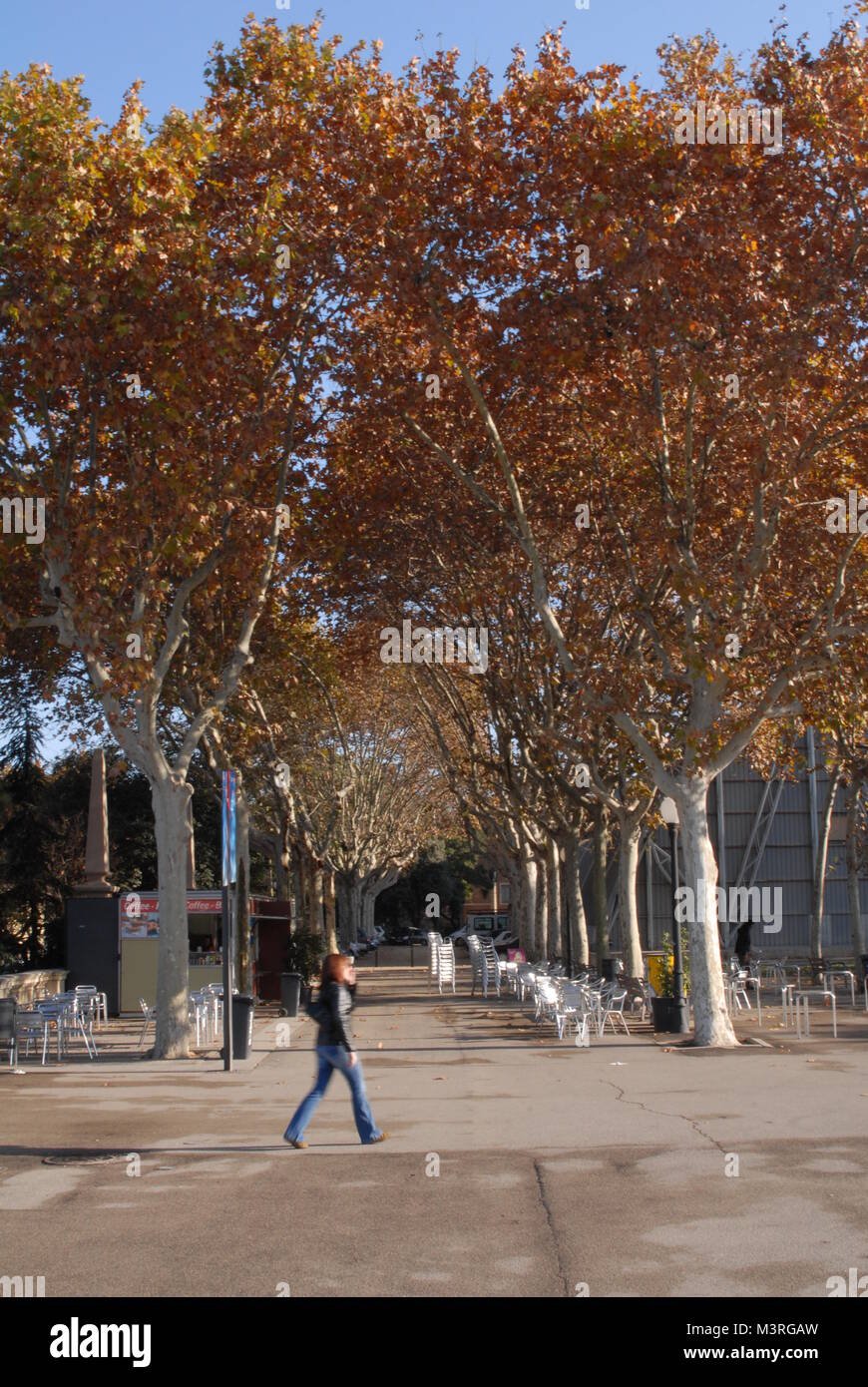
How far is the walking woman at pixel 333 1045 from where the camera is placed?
1060cm

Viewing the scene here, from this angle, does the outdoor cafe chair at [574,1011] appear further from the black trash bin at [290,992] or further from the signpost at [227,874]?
the black trash bin at [290,992]

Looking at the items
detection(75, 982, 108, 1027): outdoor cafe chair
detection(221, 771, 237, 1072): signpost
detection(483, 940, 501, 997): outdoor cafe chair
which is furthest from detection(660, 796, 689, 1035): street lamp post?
detection(483, 940, 501, 997): outdoor cafe chair

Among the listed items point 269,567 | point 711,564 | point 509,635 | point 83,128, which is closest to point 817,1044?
point 711,564

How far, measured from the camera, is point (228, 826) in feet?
58.7

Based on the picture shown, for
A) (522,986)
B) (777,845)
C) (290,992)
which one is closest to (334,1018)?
(290,992)

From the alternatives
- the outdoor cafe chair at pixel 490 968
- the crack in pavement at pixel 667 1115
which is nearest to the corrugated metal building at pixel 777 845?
the outdoor cafe chair at pixel 490 968

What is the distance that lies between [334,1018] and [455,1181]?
167 cm

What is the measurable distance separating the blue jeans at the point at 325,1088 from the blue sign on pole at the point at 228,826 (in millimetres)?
6831

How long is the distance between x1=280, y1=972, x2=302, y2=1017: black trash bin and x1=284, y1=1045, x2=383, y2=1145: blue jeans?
1545 cm

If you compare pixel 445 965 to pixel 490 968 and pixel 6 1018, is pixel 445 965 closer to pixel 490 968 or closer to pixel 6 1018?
pixel 490 968

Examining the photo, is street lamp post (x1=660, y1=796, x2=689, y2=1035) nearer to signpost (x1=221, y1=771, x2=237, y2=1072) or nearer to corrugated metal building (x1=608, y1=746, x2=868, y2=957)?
signpost (x1=221, y1=771, x2=237, y2=1072)

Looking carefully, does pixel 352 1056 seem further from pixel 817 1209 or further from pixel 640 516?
pixel 640 516

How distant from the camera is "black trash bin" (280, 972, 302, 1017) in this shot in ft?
86.3

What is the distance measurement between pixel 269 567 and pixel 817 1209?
1416cm
